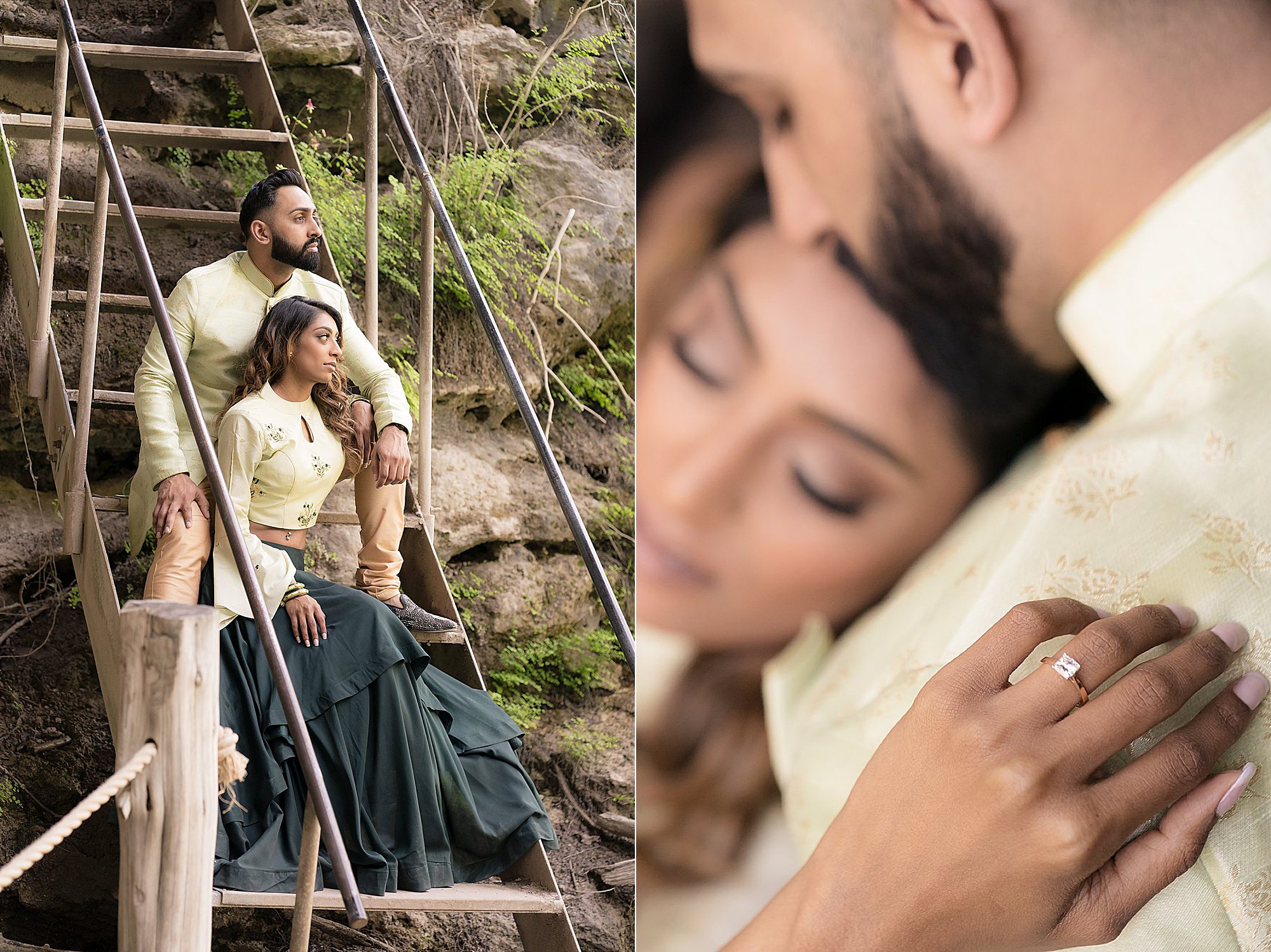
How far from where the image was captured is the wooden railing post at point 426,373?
2301 millimetres

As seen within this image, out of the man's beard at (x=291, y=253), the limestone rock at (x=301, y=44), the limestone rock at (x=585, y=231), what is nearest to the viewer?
the man's beard at (x=291, y=253)

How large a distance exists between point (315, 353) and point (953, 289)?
1441mm

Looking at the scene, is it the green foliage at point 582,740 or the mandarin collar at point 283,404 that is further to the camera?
the green foliage at point 582,740

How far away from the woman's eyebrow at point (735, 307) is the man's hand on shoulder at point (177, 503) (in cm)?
127

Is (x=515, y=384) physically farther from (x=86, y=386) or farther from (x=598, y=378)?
(x=598, y=378)

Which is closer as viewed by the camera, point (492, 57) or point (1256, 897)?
point (1256, 897)

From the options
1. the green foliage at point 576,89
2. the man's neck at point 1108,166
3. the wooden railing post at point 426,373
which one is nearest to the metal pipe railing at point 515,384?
the wooden railing post at point 426,373

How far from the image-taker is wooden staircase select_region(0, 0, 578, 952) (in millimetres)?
1818

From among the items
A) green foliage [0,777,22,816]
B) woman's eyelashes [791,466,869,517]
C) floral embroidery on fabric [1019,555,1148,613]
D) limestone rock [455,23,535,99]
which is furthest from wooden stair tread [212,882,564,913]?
limestone rock [455,23,535,99]


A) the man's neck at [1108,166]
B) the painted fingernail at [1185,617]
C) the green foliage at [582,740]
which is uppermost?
→ the man's neck at [1108,166]

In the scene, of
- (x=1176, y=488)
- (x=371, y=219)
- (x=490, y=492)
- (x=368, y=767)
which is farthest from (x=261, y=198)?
(x=1176, y=488)

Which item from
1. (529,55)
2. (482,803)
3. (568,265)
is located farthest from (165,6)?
(482,803)

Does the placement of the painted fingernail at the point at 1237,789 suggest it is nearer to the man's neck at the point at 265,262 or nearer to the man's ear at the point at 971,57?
the man's ear at the point at 971,57

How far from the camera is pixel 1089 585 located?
2.63 feet
